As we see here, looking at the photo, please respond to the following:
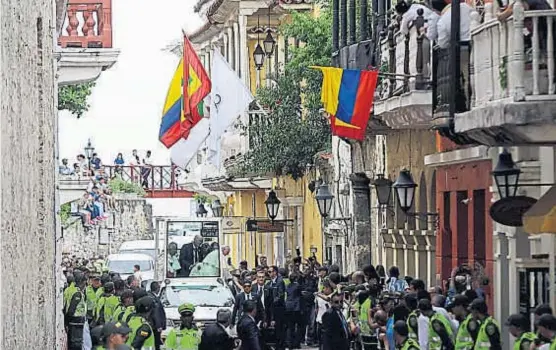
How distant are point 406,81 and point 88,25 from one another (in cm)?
662

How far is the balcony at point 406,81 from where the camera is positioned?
27.1m

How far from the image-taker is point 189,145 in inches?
1698

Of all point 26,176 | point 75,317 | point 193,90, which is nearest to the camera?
point 26,176

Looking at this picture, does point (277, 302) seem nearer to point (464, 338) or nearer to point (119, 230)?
point (464, 338)

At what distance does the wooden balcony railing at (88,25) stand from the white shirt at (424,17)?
20.5 ft

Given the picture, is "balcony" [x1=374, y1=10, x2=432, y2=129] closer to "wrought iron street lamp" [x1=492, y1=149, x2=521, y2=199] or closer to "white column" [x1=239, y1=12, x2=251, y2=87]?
"wrought iron street lamp" [x1=492, y1=149, x2=521, y2=199]

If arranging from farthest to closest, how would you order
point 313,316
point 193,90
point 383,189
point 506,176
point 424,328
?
point 193,90 < point 313,316 < point 383,189 < point 506,176 < point 424,328

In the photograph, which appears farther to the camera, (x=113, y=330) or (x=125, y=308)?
(x=125, y=308)

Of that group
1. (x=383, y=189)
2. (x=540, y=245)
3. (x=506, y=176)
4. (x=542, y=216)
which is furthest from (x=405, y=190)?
(x=542, y=216)

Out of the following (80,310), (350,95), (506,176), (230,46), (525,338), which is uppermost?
(230,46)

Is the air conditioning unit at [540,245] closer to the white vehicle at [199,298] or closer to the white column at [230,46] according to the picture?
the white vehicle at [199,298]

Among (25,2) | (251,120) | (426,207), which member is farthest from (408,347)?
(251,120)

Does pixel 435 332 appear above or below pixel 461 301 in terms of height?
below

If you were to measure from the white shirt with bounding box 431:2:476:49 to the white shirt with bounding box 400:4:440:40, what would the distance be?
94 cm
